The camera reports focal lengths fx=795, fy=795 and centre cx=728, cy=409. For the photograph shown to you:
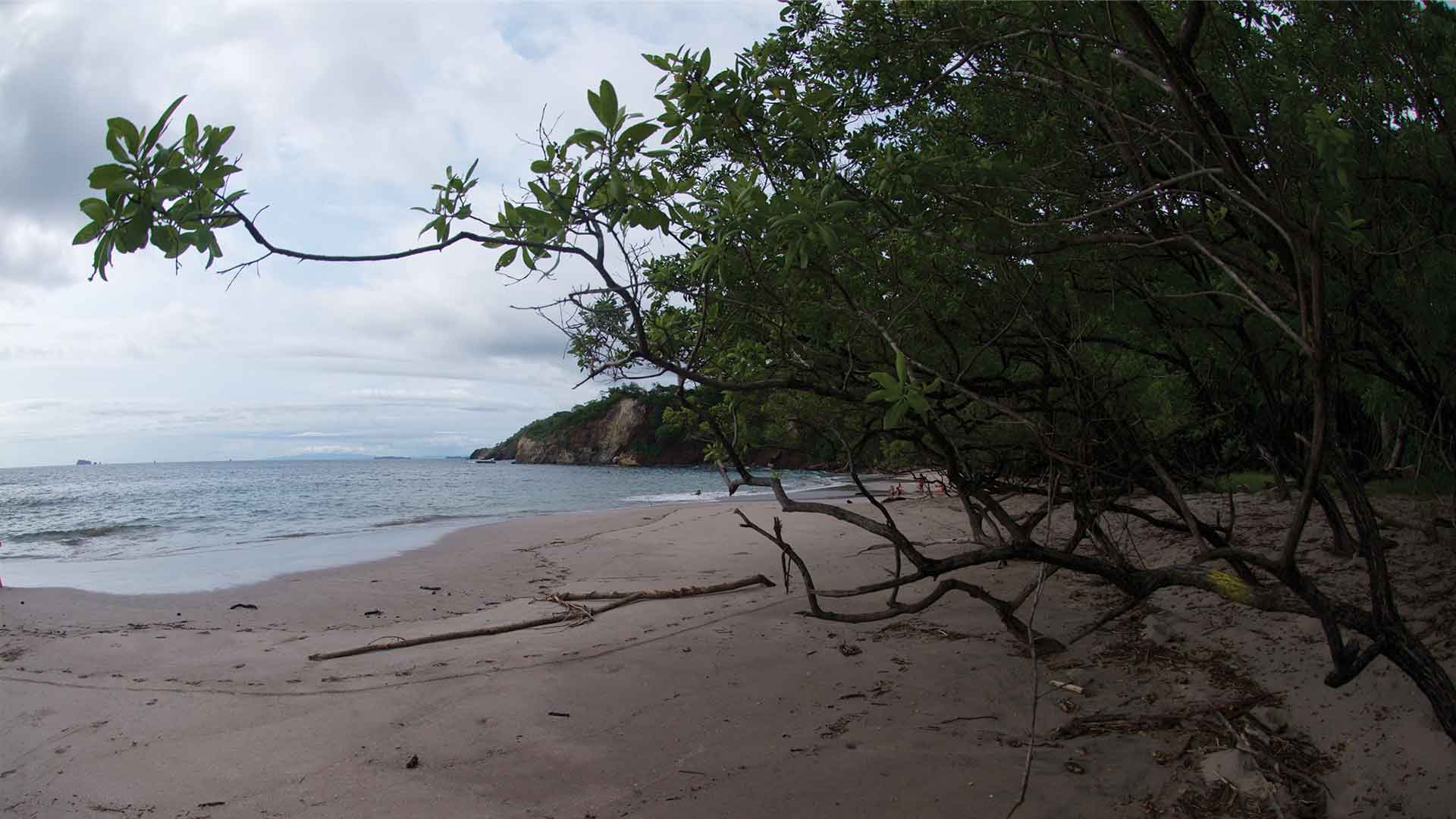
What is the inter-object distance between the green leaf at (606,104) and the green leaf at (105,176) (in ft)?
4.04

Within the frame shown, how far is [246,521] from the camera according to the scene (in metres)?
20.1

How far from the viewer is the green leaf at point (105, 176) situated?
1896 mm

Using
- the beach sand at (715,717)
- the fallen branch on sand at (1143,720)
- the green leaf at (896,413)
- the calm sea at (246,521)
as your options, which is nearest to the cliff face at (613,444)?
the calm sea at (246,521)

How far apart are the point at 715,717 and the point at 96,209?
343 centimetres

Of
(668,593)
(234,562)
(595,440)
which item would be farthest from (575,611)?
(595,440)

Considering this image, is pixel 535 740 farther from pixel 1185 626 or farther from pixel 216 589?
pixel 216 589

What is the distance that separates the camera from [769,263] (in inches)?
146

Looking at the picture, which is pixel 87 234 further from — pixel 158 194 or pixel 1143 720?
pixel 1143 720

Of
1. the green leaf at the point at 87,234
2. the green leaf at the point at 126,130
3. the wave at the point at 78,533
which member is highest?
the green leaf at the point at 126,130

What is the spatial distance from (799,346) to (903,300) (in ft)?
2.14

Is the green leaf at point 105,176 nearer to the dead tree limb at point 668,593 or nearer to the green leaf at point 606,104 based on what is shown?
the green leaf at point 606,104

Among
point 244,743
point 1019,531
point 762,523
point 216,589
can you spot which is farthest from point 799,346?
point 762,523

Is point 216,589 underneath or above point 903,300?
underneath

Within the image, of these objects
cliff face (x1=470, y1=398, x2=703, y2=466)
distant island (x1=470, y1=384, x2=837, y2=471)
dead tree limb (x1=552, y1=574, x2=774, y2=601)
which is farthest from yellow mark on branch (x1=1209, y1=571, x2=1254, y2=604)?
cliff face (x1=470, y1=398, x2=703, y2=466)
